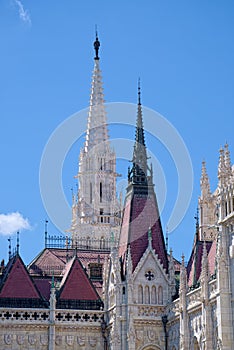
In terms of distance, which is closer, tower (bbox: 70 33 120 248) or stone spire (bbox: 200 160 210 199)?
stone spire (bbox: 200 160 210 199)

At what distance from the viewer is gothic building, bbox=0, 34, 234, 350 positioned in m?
56.8

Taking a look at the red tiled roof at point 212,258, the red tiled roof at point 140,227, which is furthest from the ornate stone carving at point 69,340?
the red tiled roof at point 212,258

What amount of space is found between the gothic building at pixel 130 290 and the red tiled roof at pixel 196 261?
2.8 inches

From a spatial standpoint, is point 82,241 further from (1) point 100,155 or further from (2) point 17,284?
(2) point 17,284

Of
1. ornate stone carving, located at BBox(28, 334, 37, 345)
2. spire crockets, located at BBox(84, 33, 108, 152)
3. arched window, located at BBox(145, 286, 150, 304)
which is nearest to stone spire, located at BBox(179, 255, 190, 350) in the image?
arched window, located at BBox(145, 286, 150, 304)

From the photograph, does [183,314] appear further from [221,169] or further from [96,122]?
[96,122]

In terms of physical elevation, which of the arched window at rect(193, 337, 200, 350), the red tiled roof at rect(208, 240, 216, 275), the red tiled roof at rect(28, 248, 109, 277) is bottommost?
the arched window at rect(193, 337, 200, 350)

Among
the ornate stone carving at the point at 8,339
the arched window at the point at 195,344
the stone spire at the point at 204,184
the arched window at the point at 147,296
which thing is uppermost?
the stone spire at the point at 204,184

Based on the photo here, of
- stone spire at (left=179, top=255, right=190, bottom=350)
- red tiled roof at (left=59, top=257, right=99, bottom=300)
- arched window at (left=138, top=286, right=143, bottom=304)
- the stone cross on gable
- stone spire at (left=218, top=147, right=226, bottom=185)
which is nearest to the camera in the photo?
stone spire at (left=218, top=147, right=226, bottom=185)

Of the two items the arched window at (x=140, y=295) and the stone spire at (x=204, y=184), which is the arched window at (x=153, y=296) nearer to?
the arched window at (x=140, y=295)

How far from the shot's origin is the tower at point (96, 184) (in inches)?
3558

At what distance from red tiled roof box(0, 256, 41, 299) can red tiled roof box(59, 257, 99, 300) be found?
2.17 meters

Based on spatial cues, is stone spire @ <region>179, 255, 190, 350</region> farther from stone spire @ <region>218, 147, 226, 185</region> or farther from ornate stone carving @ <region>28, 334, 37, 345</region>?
ornate stone carving @ <region>28, 334, 37, 345</region>

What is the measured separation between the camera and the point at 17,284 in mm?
65750
